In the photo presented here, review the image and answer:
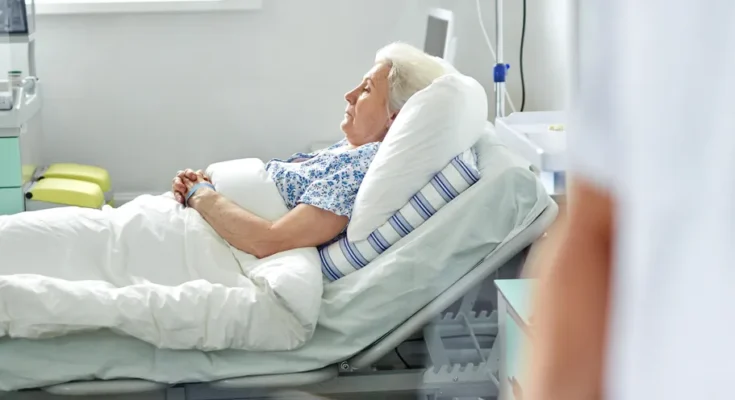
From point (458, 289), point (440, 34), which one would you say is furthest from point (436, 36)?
point (458, 289)

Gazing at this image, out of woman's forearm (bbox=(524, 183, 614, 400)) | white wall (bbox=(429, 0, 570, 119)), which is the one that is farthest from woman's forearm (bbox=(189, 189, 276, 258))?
woman's forearm (bbox=(524, 183, 614, 400))

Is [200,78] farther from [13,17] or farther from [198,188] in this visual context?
[198,188]

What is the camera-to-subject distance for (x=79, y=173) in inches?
122

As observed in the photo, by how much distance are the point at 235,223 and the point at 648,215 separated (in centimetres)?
194

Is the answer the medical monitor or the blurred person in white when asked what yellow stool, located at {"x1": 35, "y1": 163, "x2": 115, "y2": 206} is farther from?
the blurred person in white

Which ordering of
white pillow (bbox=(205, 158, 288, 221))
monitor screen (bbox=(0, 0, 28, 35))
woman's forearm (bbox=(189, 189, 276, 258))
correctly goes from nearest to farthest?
1. woman's forearm (bbox=(189, 189, 276, 258))
2. white pillow (bbox=(205, 158, 288, 221))
3. monitor screen (bbox=(0, 0, 28, 35))

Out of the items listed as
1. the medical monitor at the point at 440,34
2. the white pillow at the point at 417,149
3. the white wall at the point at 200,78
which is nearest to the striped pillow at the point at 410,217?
the white pillow at the point at 417,149

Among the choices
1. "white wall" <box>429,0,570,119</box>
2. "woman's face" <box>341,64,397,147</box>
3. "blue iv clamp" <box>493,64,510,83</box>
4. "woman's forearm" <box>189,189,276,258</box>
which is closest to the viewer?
"woman's forearm" <box>189,189,276,258</box>

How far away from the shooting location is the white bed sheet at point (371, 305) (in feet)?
6.35

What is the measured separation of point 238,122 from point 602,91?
3150mm

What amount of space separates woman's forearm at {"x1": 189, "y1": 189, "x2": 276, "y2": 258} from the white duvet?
0.02 m

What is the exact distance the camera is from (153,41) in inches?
133

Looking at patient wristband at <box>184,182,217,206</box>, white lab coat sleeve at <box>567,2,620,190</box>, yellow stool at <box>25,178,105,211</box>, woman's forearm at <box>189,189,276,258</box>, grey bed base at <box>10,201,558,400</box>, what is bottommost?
grey bed base at <box>10,201,558,400</box>

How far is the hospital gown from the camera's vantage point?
2195 mm
